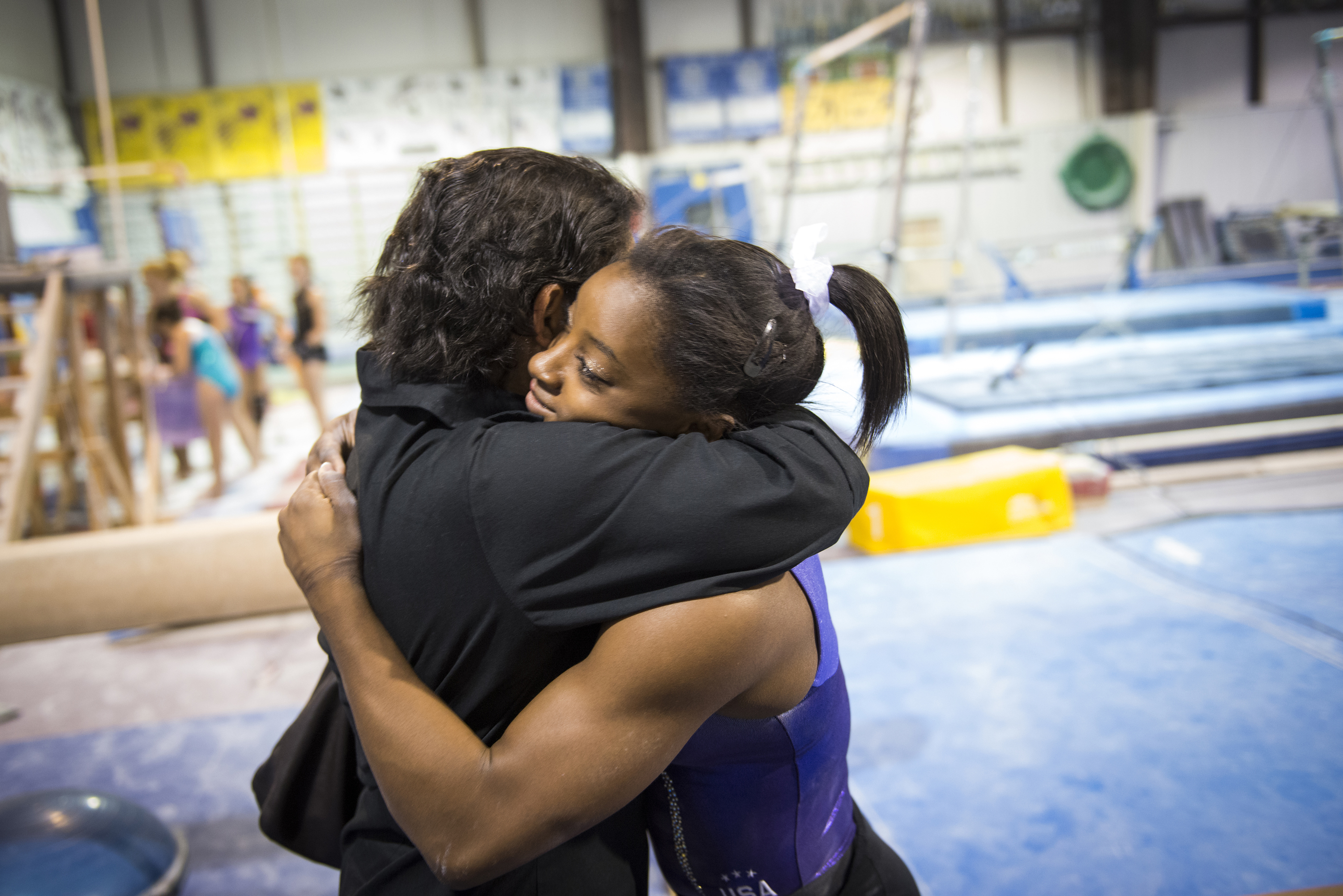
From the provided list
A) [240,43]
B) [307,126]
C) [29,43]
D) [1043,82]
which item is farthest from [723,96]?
[29,43]

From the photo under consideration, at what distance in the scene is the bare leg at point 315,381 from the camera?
238 inches

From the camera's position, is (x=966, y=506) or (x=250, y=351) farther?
(x=250, y=351)

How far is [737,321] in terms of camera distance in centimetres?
77

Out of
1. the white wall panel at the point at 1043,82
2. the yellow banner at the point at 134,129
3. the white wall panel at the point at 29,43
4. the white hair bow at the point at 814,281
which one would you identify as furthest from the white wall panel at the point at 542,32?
the white hair bow at the point at 814,281

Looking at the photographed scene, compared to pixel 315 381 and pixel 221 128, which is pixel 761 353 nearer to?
pixel 315 381

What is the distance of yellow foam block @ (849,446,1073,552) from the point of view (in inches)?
139

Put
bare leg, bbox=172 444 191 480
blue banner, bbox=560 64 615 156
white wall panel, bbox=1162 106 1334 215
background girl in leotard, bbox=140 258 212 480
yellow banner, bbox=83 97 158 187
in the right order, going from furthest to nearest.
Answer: blue banner, bbox=560 64 615 156 → yellow banner, bbox=83 97 158 187 → white wall panel, bbox=1162 106 1334 215 → bare leg, bbox=172 444 191 480 → background girl in leotard, bbox=140 258 212 480

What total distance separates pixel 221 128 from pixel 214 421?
6976mm

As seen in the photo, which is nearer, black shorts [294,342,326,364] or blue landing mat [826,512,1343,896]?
blue landing mat [826,512,1343,896]

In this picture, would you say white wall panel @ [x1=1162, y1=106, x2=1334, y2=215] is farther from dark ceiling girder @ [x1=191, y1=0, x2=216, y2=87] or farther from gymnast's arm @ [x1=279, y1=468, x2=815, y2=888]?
dark ceiling girder @ [x1=191, y1=0, x2=216, y2=87]

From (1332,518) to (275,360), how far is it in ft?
32.7

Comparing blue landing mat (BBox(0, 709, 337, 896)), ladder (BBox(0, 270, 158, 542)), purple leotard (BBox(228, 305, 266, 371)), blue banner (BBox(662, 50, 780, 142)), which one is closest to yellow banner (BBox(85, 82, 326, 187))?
blue banner (BBox(662, 50, 780, 142))

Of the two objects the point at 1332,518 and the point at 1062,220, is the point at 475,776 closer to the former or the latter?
the point at 1332,518

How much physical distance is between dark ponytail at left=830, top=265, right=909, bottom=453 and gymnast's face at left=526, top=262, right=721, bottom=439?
201 millimetres
